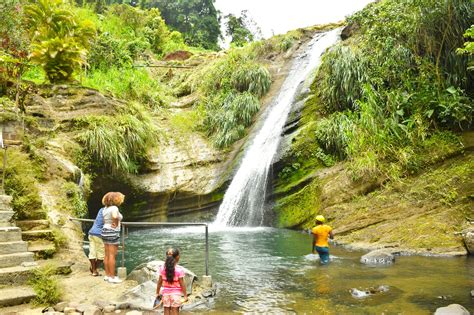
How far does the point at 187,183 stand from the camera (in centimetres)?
1522

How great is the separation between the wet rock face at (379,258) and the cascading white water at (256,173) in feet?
19.2

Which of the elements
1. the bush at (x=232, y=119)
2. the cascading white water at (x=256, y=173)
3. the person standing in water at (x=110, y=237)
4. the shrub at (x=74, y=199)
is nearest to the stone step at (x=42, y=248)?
the person standing in water at (x=110, y=237)

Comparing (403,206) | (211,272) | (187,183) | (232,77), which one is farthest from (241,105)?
(211,272)

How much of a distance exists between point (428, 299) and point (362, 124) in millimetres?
7548

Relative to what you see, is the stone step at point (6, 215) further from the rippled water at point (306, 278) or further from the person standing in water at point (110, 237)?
the rippled water at point (306, 278)

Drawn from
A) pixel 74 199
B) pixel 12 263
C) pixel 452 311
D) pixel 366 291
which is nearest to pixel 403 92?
pixel 366 291

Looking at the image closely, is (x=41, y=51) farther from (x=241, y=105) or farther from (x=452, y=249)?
(x=452, y=249)

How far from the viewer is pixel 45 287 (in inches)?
203

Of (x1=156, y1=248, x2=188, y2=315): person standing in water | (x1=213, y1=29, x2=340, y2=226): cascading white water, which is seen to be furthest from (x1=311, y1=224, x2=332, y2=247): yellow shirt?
(x1=213, y1=29, x2=340, y2=226): cascading white water

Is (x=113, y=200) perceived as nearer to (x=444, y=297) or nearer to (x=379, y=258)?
(x=444, y=297)

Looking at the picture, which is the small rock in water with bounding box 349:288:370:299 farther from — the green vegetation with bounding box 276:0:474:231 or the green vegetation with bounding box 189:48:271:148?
the green vegetation with bounding box 189:48:271:148

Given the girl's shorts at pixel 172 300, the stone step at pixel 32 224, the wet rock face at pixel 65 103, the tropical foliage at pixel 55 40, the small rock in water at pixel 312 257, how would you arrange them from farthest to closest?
the tropical foliage at pixel 55 40 < the wet rock face at pixel 65 103 < the small rock in water at pixel 312 257 < the stone step at pixel 32 224 < the girl's shorts at pixel 172 300

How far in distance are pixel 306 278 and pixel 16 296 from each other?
4536mm

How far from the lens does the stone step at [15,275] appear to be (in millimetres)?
5207
